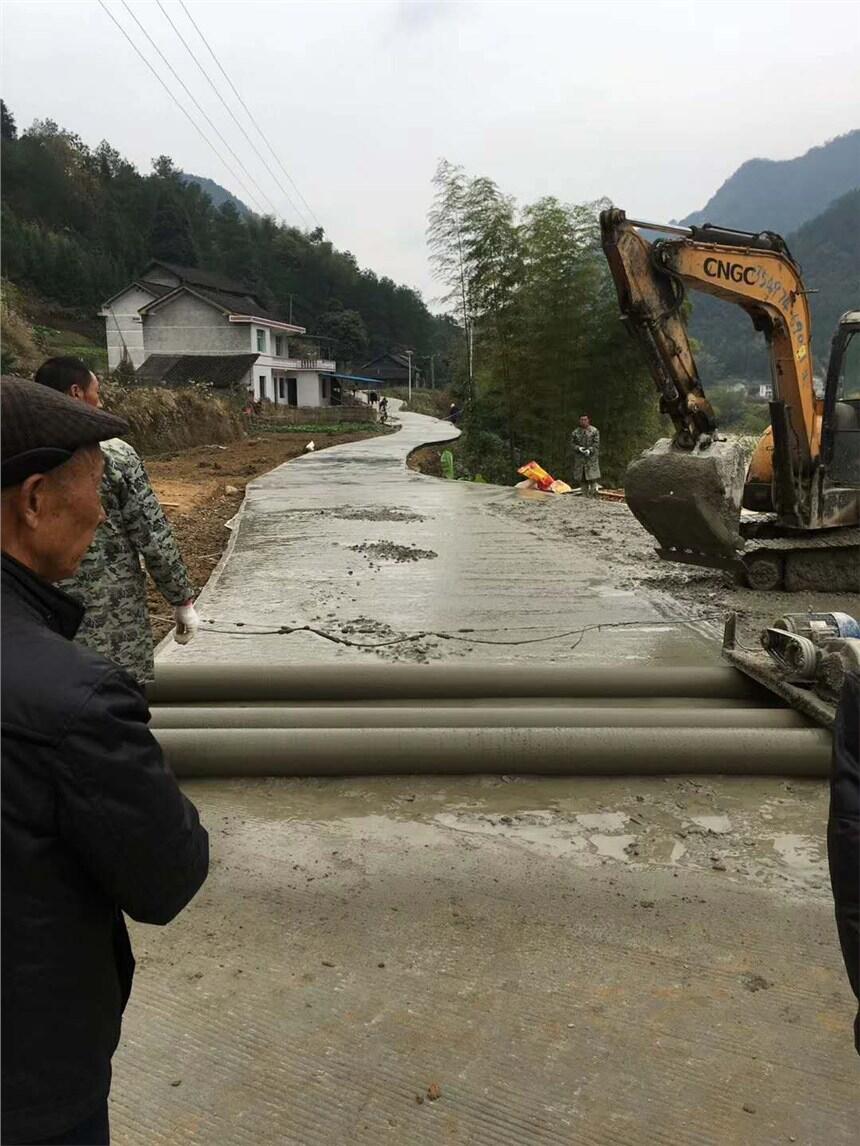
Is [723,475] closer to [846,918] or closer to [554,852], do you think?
[554,852]

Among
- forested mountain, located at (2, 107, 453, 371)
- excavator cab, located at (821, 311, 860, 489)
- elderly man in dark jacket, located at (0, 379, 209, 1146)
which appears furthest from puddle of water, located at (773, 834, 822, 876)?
forested mountain, located at (2, 107, 453, 371)

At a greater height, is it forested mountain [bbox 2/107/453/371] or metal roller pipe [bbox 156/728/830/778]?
forested mountain [bbox 2/107/453/371]

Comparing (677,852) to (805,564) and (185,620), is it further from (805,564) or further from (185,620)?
(805,564)

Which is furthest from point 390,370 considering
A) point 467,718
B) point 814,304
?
point 467,718

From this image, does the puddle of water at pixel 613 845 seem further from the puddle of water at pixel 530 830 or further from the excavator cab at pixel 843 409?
the excavator cab at pixel 843 409

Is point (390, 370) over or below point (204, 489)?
over

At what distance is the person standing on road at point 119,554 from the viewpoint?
121 inches

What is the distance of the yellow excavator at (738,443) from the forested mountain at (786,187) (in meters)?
130

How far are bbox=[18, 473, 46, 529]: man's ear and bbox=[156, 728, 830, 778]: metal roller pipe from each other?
259 cm

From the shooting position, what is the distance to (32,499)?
1.26 meters

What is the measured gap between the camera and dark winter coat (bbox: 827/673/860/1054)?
1318mm

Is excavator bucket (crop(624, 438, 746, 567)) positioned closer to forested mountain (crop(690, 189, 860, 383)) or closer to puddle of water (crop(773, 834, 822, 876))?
forested mountain (crop(690, 189, 860, 383))

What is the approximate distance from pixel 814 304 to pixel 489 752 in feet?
25.1


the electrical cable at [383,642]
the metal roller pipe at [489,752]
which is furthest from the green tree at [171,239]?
the metal roller pipe at [489,752]
